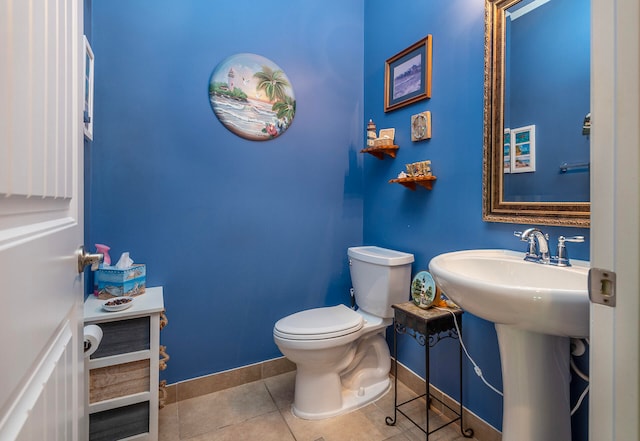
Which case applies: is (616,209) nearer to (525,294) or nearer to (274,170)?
(525,294)

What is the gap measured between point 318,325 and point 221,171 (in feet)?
3.34

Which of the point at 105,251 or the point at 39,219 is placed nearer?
the point at 39,219

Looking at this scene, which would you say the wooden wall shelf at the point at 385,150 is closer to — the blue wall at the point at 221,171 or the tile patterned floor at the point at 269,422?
the blue wall at the point at 221,171

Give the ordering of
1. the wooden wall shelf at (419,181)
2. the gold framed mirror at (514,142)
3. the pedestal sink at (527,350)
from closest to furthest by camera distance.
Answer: the pedestal sink at (527,350) → the gold framed mirror at (514,142) → the wooden wall shelf at (419,181)

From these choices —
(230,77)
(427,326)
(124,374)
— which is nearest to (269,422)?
(124,374)

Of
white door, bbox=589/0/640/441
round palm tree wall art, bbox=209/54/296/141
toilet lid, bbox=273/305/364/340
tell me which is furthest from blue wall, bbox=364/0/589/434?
white door, bbox=589/0/640/441

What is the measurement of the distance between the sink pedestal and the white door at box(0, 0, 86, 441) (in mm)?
1161

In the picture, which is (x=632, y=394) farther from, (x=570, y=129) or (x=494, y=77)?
(x=494, y=77)

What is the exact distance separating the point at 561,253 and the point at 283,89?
165 centimetres

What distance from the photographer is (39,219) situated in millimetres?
470

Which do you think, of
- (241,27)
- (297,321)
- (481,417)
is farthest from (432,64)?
(481,417)

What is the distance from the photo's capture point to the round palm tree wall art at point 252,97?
1.76 m

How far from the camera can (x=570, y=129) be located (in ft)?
3.75

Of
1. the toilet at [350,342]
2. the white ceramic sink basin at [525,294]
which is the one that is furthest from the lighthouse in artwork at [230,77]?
the white ceramic sink basin at [525,294]
